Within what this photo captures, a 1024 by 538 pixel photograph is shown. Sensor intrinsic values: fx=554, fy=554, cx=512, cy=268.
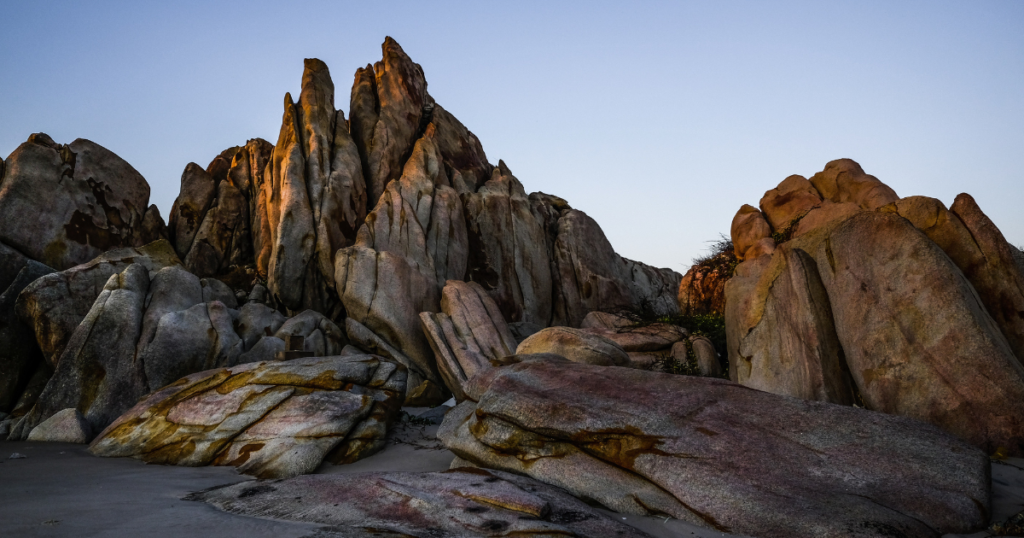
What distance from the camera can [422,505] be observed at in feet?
17.0

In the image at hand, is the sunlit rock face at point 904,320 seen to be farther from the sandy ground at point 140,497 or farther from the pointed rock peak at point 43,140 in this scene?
the pointed rock peak at point 43,140

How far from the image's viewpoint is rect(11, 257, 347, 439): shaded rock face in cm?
1108

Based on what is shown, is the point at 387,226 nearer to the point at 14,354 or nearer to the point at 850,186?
the point at 14,354

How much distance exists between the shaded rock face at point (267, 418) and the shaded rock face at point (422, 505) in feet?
6.58

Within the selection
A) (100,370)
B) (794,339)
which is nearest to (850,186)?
(794,339)

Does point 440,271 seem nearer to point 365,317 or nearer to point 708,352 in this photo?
point 365,317

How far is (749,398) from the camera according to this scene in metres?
6.47

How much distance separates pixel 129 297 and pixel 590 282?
17.7m

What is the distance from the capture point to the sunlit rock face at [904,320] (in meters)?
6.85

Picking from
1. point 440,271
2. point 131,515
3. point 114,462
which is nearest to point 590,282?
point 440,271

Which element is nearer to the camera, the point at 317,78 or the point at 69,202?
the point at 69,202

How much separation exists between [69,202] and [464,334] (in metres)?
14.4

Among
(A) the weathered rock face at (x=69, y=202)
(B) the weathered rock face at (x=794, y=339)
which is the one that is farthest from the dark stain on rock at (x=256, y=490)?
(A) the weathered rock face at (x=69, y=202)

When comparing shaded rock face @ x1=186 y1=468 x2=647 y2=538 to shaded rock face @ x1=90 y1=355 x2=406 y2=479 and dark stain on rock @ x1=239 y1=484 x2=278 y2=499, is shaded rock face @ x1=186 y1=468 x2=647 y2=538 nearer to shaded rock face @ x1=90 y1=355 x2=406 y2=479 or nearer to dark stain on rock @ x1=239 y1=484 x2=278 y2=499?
dark stain on rock @ x1=239 y1=484 x2=278 y2=499
